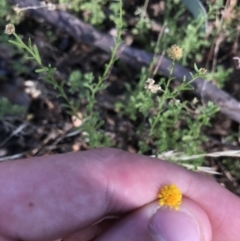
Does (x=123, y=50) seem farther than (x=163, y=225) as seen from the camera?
Yes

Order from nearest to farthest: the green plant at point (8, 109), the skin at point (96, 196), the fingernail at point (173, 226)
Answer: the fingernail at point (173, 226) → the skin at point (96, 196) → the green plant at point (8, 109)

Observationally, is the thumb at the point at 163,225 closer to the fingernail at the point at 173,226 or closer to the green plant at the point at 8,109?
the fingernail at the point at 173,226

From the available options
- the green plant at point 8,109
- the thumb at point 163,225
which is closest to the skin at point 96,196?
the thumb at point 163,225

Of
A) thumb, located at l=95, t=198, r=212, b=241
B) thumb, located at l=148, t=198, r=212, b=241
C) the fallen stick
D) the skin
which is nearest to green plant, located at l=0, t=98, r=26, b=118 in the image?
the fallen stick

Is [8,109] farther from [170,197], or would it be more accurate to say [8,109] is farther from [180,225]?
[180,225]

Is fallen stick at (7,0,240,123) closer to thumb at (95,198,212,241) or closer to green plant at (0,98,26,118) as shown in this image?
green plant at (0,98,26,118)

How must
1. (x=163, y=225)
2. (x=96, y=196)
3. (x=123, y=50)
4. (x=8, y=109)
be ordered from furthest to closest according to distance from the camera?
(x=123, y=50), (x=8, y=109), (x=96, y=196), (x=163, y=225)

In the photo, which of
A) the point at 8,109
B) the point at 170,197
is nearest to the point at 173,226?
the point at 170,197
